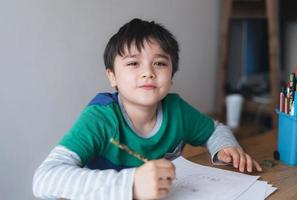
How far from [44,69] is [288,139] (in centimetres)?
88

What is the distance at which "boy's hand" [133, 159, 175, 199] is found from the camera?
25.2 inches

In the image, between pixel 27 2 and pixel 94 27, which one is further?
pixel 94 27

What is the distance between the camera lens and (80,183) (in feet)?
2.18

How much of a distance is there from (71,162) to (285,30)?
72.7 inches

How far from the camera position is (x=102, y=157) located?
0.87 meters

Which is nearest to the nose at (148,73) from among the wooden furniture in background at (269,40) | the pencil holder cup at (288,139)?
the pencil holder cup at (288,139)

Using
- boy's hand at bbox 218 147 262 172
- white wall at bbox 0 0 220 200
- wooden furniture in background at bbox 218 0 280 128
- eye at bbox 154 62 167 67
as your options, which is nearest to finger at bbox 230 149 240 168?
boy's hand at bbox 218 147 262 172

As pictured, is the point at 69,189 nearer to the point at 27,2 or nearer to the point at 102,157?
the point at 102,157

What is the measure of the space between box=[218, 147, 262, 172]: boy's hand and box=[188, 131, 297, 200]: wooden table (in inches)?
Result: 0.7

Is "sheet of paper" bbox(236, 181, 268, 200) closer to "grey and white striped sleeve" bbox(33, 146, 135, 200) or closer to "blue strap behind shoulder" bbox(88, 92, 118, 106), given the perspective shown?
"grey and white striped sleeve" bbox(33, 146, 135, 200)

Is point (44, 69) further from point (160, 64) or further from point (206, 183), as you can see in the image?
point (206, 183)

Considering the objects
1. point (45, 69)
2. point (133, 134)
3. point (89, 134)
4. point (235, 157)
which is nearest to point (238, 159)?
point (235, 157)

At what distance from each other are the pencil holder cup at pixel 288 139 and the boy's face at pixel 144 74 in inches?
12.5

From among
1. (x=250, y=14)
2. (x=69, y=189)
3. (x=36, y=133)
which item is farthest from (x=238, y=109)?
(x=69, y=189)
